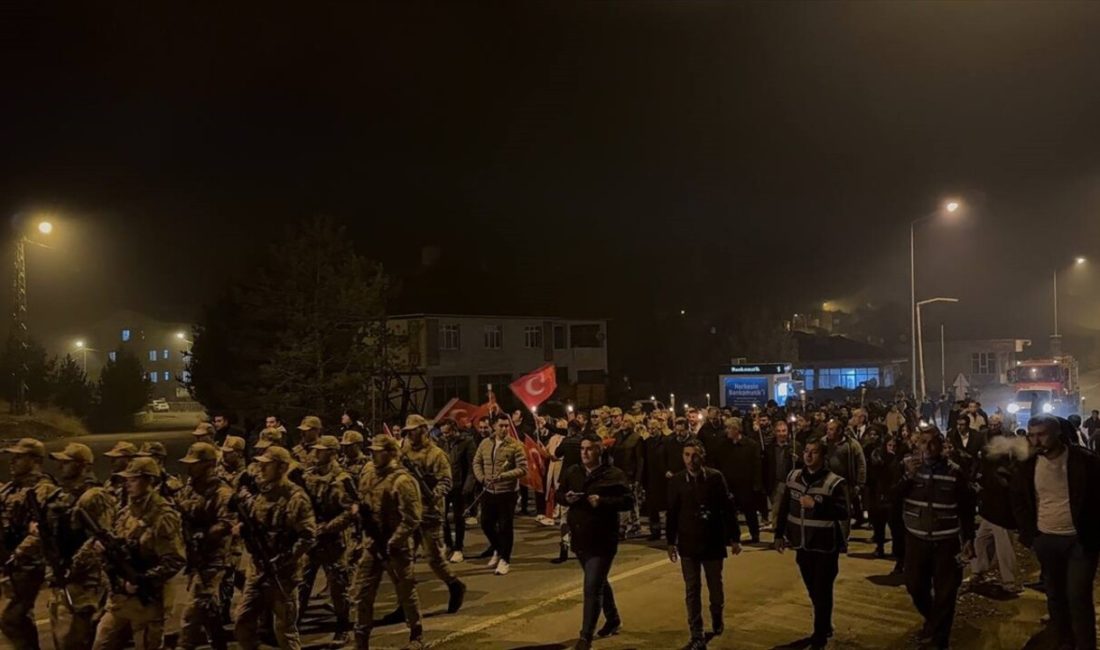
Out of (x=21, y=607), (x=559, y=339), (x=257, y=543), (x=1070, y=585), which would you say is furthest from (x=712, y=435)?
(x=559, y=339)

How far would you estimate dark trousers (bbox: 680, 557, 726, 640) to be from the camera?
7668 millimetres

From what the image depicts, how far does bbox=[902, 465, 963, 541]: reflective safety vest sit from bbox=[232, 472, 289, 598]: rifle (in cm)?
525

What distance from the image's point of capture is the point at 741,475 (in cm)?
1302

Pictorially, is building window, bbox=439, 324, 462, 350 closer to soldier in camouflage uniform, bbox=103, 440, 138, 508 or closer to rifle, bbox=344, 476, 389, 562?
soldier in camouflage uniform, bbox=103, 440, 138, 508

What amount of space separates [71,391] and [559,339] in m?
26.0

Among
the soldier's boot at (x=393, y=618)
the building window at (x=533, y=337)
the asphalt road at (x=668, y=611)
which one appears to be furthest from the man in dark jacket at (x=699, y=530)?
the building window at (x=533, y=337)

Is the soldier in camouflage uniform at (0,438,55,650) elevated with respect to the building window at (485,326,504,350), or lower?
lower

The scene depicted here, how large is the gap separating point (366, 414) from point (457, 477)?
49.7 feet

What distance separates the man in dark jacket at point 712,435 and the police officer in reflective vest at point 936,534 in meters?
4.85

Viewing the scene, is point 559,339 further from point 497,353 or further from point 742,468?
point 742,468

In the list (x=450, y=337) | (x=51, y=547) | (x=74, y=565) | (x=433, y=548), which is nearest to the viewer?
(x=74, y=565)

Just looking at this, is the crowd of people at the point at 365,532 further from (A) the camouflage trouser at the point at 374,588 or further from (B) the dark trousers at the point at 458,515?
(B) the dark trousers at the point at 458,515

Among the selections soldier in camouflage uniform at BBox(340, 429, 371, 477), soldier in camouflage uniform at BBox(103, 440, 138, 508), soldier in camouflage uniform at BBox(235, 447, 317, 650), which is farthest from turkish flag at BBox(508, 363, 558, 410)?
soldier in camouflage uniform at BBox(235, 447, 317, 650)

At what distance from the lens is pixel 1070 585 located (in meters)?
7.00
